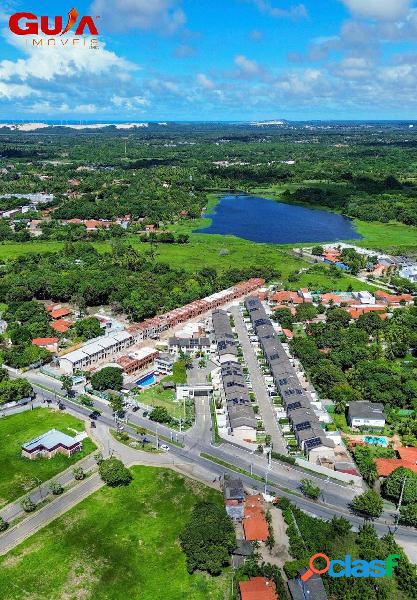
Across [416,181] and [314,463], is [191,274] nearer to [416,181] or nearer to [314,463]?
[314,463]

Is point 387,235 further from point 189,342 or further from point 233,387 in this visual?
point 233,387

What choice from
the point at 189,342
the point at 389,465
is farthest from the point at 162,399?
the point at 389,465

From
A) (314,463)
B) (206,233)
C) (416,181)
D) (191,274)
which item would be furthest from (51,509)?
(416,181)

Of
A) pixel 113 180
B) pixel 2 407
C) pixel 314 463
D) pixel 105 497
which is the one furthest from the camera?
pixel 113 180

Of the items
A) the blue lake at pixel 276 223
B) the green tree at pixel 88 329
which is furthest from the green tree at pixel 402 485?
the blue lake at pixel 276 223

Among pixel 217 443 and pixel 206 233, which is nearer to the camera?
pixel 217 443

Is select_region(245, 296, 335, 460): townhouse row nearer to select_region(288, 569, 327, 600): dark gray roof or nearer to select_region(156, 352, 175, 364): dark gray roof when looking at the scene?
select_region(156, 352, 175, 364): dark gray roof
